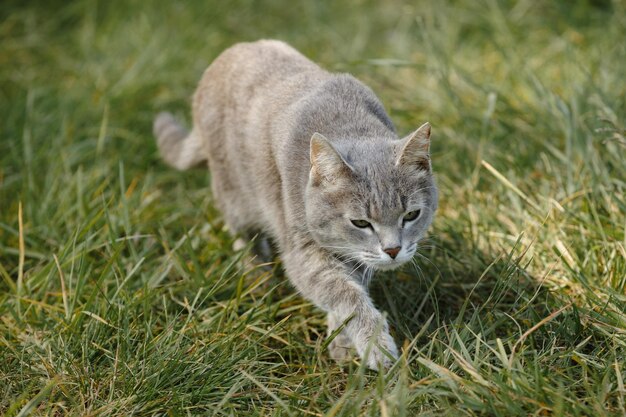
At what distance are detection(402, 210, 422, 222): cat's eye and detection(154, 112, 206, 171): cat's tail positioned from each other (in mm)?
1563

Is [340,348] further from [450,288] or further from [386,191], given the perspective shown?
[386,191]

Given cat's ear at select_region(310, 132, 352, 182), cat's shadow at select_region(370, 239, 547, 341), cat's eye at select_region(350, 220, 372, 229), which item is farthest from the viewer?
cat's shadow at select_region(370, 239, 547, 341)

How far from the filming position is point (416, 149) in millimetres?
3127

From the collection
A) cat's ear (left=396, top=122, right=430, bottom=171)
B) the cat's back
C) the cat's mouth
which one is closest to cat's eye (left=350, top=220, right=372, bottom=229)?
the cat's mouth

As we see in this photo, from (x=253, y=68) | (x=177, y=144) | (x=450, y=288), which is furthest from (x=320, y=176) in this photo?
(x=177, y=144)

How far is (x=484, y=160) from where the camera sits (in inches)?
167

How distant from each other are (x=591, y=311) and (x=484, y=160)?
1365 mm

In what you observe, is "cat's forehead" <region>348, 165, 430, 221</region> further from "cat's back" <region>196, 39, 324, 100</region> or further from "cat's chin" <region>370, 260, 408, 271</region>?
"cat's back" <region>196, 39, 324, 100</region>

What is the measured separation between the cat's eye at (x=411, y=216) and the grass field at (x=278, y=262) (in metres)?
0.38

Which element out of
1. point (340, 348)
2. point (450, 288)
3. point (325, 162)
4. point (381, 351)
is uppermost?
point (325, 162)

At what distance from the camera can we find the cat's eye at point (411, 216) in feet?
10.4

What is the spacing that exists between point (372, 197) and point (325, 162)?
0.79 ft

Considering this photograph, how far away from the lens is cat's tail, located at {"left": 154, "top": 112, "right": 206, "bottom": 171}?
435 cm

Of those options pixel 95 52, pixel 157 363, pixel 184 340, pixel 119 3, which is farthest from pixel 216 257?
pixel 119 3
